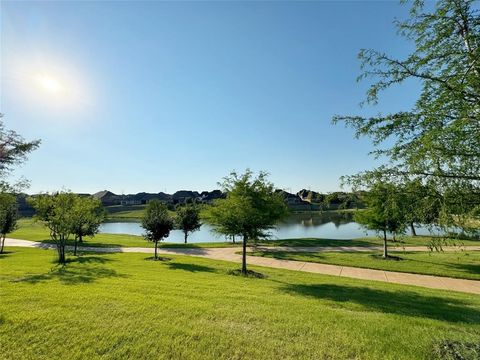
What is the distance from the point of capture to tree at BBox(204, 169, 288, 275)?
12656 mm

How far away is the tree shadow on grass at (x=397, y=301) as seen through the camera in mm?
6723

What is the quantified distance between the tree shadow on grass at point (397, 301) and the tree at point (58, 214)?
12783 millimetres

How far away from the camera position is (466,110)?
3.34m

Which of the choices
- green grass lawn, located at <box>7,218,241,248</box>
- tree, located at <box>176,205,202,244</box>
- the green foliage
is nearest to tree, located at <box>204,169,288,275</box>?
the green foliage

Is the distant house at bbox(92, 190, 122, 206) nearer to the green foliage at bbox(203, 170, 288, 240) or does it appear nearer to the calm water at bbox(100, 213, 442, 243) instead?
the calm water at bbox(100, 213, 442, 243)

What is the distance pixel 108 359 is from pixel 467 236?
5.08 metres

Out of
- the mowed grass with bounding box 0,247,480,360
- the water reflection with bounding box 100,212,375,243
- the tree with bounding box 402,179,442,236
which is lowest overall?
the water reflection with bounding box 100,212,375,243

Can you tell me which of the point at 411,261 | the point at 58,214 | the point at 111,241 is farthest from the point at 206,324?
the point at 111,241

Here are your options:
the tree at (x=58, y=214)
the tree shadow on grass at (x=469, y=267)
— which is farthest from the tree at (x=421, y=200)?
the tree at (x=58, y=214)

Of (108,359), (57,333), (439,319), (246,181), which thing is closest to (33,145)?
(57,333)

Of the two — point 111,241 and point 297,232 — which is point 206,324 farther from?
point 297,232

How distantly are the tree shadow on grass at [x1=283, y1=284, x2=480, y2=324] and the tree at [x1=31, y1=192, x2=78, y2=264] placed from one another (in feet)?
41.9

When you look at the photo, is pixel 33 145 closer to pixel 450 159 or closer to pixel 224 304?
pixel 224 304

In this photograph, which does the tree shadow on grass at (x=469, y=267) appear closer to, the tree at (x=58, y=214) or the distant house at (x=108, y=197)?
the tree at (x=58, y=214)
